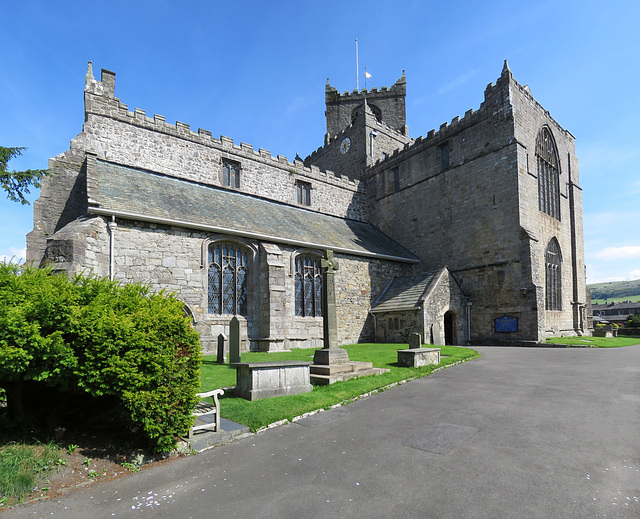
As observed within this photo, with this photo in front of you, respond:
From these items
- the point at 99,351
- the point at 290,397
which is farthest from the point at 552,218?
the point at 99,351

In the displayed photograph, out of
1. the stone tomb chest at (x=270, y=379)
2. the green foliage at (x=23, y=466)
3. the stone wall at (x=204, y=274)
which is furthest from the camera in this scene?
the stone wall at (x=204, y=274)

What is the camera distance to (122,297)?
5.45 meters

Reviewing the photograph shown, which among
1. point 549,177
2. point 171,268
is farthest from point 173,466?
point 549,177

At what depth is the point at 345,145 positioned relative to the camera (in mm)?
30078

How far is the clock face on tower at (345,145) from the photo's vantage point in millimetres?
29734

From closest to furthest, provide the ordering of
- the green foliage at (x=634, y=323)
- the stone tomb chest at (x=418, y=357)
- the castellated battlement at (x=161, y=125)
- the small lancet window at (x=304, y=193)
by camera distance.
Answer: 1. the stone tomb chest at (x=418, y=357)
2. the castellated battlement at (x=161, y=125)
3. the small lancet window at (x=304, y=193)
4. the green foliage at (x=634, y=323)

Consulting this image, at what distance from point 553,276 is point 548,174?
6211 millimetres

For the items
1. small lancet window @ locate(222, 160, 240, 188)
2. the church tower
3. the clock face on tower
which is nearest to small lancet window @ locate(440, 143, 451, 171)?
the church tower

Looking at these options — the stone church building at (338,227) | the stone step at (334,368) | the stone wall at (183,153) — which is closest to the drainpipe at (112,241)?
the stone church building at (338,227)

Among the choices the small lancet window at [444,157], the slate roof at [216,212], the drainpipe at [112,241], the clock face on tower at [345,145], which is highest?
the clock face on tower at [345,145]

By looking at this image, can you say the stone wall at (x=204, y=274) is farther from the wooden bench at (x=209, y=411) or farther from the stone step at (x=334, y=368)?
the wooden bench at (x=209, y=411)

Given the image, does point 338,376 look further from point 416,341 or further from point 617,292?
point 617,292

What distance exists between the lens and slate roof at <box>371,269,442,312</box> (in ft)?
60.6

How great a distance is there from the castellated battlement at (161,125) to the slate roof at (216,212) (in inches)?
95.4
